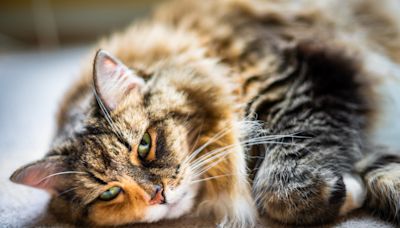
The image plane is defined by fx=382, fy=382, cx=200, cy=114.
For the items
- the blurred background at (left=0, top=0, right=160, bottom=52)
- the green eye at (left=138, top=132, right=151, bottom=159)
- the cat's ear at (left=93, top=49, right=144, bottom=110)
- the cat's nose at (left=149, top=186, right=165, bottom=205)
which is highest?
the blurred background at (left=0, top=0, right=160, bottom=52)

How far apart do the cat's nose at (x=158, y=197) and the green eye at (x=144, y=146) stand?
11cm

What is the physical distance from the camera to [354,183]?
3.76 feet

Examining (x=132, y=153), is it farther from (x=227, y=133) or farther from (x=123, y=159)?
(x=227, y=133)

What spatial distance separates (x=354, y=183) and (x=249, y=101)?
42cm

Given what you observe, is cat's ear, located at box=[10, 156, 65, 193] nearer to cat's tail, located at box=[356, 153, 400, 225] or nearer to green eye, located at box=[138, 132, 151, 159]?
green eye, located at box=[138, 132, 151, 159]

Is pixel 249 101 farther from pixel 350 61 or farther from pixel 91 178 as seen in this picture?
pixel 91 178

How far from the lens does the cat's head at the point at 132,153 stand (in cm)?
110

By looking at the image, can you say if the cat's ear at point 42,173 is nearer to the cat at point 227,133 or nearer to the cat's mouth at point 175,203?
the cat at point 227,133

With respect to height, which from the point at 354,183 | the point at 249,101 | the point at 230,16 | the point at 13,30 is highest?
the point at 13,30

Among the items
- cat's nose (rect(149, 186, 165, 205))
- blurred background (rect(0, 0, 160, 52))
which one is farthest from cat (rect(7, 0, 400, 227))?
blurred background (rect(0, 0, 160, 52))

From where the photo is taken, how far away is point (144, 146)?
44.8 inches

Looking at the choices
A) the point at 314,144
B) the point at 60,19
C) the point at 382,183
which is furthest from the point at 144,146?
the point at 60,19

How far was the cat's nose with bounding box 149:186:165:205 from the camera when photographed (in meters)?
1.08

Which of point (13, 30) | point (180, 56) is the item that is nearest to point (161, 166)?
point (180, 56)
